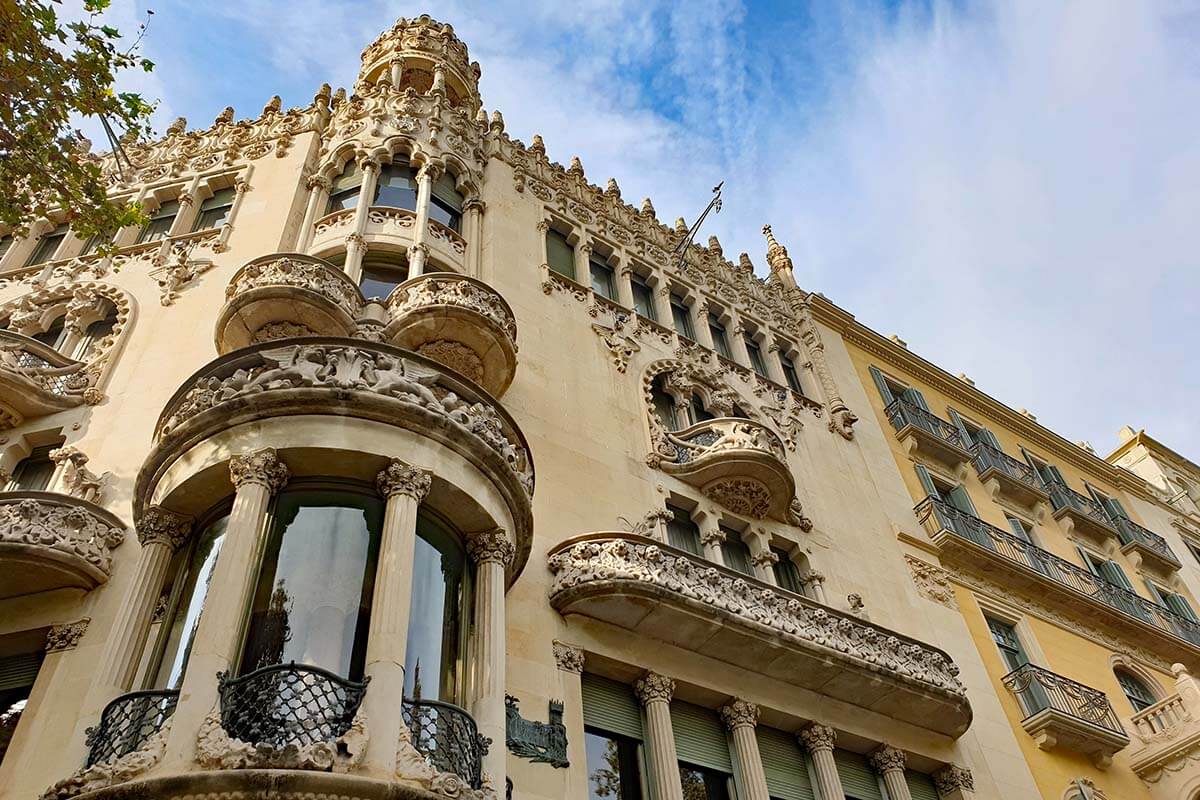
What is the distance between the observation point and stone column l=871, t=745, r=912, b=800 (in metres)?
16.7

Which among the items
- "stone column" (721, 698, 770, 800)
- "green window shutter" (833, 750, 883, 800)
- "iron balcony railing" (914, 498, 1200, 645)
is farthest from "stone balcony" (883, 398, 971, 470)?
"stone column" (721, 698, 770, 800)

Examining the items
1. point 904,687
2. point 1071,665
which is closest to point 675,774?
point 904,687

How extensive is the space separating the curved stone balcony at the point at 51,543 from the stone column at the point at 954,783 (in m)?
14.3

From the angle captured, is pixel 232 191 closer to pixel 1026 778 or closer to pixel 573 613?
pixel 573 613

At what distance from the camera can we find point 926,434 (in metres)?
27.3

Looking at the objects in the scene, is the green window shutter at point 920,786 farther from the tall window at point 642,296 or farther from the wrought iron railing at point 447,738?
the tall window at point 642,296

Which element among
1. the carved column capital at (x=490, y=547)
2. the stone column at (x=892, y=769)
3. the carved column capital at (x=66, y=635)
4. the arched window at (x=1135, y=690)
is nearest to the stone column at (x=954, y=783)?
the stone column at (x=892, y=769)

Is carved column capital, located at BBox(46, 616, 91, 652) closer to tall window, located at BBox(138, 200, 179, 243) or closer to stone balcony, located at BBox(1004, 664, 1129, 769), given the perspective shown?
tall window, located at BBox(138, 200, 179, 243)

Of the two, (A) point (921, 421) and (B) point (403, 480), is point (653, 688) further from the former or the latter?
(A) point (921, 421)

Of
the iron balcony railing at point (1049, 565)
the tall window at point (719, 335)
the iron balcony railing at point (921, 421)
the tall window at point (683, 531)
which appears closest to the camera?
the tall window at point (683, 531)

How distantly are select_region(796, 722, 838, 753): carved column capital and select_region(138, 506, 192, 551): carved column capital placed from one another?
1018cm

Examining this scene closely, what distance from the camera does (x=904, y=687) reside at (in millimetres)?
17062

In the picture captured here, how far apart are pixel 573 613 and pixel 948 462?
54.3 feet

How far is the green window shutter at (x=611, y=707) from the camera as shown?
14438mm
